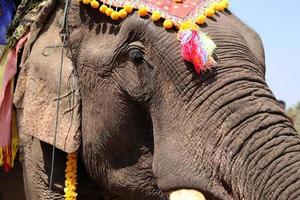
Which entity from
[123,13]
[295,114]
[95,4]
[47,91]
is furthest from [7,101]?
[295,114]

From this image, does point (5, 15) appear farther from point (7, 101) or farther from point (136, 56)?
point (136, 56)

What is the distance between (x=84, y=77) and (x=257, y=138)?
1.20m

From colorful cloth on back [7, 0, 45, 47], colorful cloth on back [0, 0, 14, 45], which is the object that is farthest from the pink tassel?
colorful cloth on back [0, 0, 14, 45]

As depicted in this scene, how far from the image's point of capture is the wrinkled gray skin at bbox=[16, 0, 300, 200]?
3.58 metres

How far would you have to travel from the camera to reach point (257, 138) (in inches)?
141

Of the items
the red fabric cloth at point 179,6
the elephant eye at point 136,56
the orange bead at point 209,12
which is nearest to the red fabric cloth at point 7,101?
the elephant eye at point 136,56

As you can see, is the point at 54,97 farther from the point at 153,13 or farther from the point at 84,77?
the point at 153,13

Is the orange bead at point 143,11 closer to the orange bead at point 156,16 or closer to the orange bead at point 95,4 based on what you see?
the orange bead at point 156,16

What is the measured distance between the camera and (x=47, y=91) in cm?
455

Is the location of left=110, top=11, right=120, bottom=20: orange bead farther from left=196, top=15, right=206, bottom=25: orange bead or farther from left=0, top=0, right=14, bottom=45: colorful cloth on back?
left=0, top=0, right=14, bottom=45: colorful cloth on back

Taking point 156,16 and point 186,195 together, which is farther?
point 156,16

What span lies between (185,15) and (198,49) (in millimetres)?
329

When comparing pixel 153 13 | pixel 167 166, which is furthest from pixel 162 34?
pixel 167 166

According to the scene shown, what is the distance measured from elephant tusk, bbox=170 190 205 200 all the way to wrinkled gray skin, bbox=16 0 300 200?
25 mm
